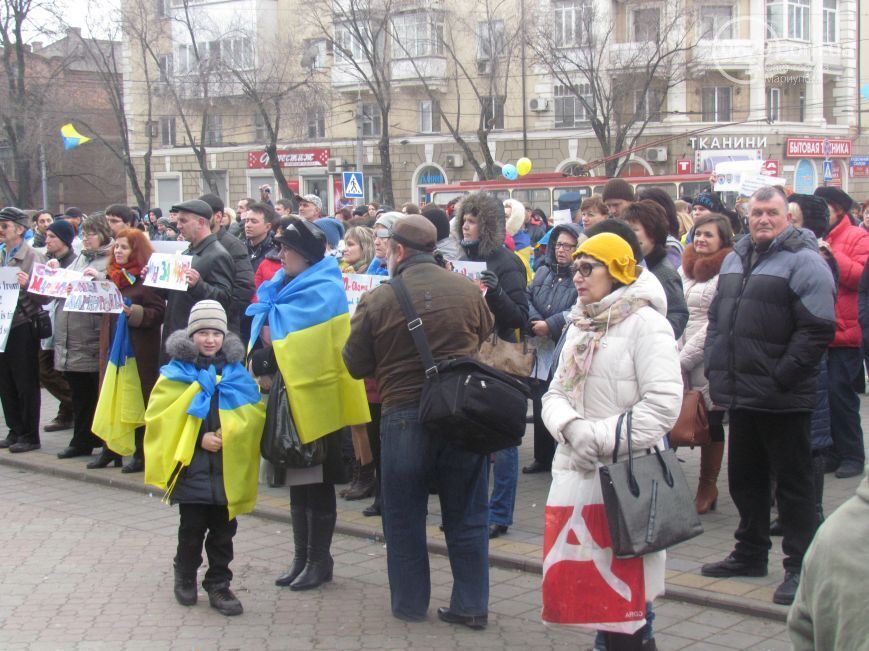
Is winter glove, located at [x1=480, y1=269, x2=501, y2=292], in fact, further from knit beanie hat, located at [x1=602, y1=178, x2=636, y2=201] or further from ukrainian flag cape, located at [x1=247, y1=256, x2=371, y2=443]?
knit beanie hat, located at [x1=602, y1=178, x2=636, y2=201]

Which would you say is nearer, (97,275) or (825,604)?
(825,604)

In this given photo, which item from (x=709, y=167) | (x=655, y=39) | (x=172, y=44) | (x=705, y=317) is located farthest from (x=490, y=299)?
(x=172, y=44)

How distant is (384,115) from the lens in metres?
43.4

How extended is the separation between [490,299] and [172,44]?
1773 inches

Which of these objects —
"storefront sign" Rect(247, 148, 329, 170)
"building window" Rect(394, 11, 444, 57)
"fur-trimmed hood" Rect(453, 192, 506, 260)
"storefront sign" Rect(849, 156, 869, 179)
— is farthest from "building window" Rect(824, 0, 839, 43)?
"fur-trimmed hood" Rect(453, 192, 506, 260)

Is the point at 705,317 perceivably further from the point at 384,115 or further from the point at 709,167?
the point at 384,115

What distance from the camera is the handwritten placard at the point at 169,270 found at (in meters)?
8.01

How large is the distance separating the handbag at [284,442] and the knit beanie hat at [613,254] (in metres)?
2.10

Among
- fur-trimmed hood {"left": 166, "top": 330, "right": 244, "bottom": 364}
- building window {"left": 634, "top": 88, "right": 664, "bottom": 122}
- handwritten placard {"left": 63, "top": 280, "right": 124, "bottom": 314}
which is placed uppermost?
building window {"left": 634, "top": 88, "right": 664, "bottom": 122}

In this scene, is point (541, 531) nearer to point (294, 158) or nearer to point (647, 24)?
point (647, 24)

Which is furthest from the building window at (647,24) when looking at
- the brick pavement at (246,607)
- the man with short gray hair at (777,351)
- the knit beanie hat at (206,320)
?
the knit beanie hat at (206,320)

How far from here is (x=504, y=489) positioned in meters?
7.12

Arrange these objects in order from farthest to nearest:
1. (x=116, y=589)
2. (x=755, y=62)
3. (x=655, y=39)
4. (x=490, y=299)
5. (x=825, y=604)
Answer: (x=755, y=62) < (x=655, y=39) < (x=490, y=299) < (x=116, y=589) < (x=825, y=604)

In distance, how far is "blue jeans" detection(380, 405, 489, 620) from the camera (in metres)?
5.49
